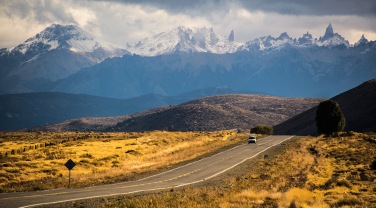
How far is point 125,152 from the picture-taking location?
6538 centimetres

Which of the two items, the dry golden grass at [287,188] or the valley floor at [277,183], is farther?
the valley floor at [277,183]

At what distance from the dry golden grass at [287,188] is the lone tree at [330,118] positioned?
34899mm

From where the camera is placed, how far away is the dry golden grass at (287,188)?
2383cm

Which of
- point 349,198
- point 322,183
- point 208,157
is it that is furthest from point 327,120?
point 349,198

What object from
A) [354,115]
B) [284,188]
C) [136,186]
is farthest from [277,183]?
[354,115]

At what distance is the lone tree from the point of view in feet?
273

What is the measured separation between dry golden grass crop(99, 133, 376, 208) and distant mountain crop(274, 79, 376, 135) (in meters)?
83.1

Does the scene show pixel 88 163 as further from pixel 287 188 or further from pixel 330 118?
pixel 330 118

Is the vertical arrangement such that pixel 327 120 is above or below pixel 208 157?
above

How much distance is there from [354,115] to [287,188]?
123 meters

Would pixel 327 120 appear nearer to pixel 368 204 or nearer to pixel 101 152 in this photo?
pixel 101 152

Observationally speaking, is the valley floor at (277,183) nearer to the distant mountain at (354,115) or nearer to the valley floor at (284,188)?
the valley floor at (284,188)

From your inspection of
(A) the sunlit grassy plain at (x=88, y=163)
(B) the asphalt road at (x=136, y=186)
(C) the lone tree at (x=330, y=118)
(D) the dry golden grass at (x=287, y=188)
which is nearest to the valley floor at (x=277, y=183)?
(D) the dry golden grass at (x=287, y=188)

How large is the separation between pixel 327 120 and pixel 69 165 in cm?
5965
